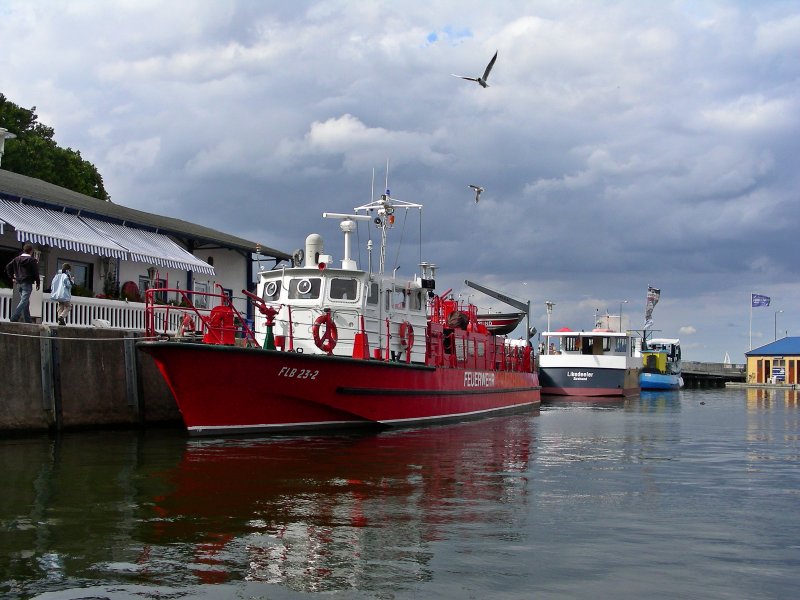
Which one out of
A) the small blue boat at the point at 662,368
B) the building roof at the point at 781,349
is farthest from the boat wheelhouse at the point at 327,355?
the building roof at the point at 781,349

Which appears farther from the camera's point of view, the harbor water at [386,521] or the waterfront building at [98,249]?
the waterfront building at [98,249]

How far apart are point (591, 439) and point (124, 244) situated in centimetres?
1313

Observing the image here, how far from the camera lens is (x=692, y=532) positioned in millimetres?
8242

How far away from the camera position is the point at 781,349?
63656 mm

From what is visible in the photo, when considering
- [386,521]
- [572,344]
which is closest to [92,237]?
[386,521]

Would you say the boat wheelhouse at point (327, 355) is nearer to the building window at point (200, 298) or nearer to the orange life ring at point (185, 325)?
the orange life ring at point (185, 325)

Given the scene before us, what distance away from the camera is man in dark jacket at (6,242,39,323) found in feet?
51.1

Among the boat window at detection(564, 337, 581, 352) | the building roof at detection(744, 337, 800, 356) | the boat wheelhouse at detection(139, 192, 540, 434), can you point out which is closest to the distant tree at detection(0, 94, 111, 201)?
the boat wheelhouse at detection(139, 192, 540, 434)

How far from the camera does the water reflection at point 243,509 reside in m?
6.52

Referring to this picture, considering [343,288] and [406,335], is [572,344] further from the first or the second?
[343,288]

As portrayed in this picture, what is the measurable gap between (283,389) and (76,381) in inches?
176

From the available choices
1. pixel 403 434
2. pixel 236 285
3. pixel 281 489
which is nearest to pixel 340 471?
pixel 281 489

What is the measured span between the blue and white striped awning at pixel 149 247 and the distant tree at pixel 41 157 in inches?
571

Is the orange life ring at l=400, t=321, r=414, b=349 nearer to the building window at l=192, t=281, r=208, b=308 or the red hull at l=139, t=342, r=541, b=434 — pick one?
the red hull at l=139, t=342, r=541, b=434
